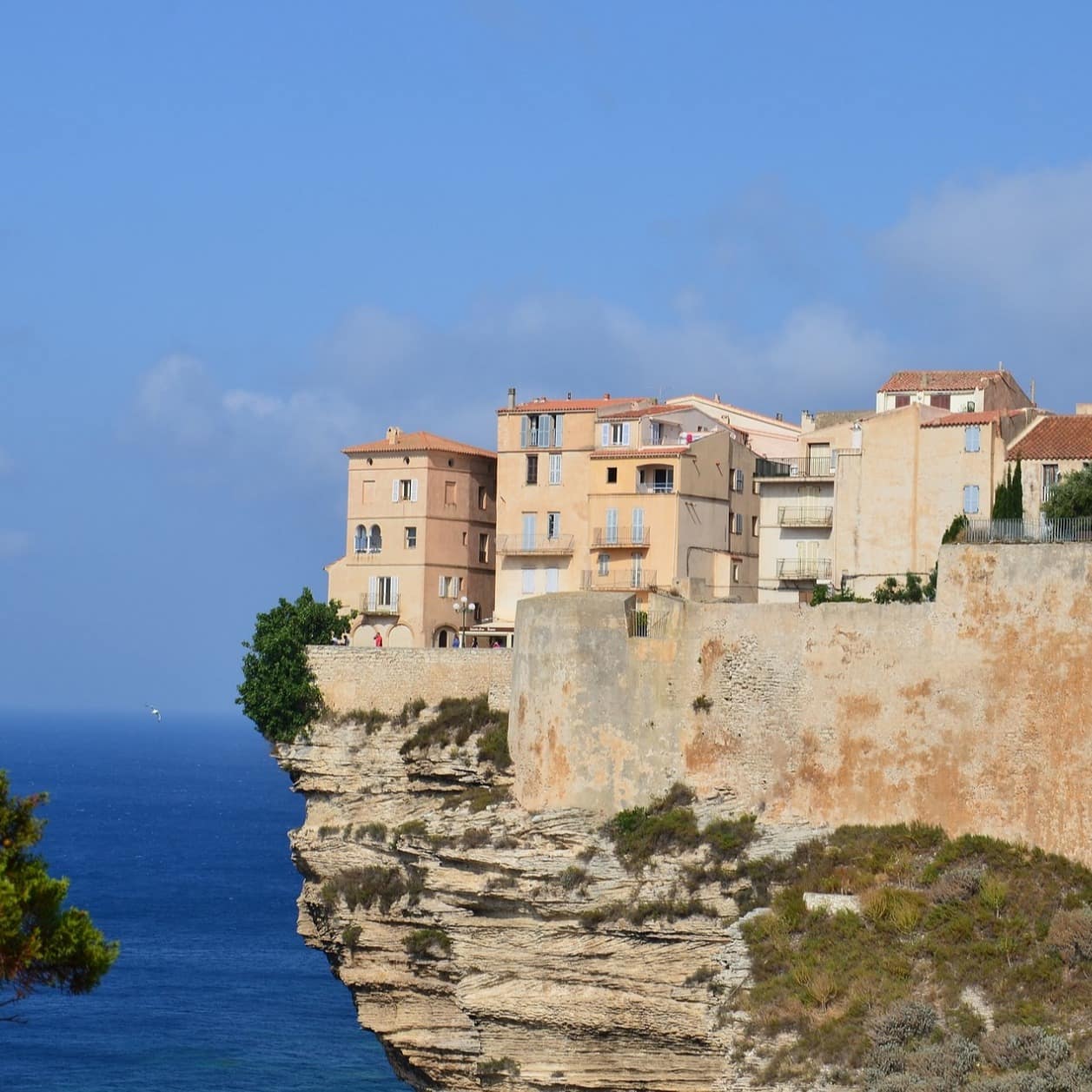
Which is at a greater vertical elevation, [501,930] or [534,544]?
[534,544]

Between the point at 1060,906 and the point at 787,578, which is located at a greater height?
the point at 787,578

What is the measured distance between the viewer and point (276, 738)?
52969 millimetres

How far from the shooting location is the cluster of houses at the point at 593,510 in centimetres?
5566

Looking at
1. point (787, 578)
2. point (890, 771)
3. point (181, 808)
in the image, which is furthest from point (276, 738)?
point (181, 808)

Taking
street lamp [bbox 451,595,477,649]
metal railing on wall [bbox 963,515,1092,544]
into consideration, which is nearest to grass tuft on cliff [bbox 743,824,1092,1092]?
metal railing on wall [bbox 963,515,1092,544]

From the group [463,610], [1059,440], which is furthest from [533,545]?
[1059,440]

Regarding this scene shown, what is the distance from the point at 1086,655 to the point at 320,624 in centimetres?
2134

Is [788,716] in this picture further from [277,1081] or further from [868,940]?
[277,1081]

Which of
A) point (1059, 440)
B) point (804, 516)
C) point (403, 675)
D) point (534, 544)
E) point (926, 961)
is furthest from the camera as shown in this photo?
point (804, 516)

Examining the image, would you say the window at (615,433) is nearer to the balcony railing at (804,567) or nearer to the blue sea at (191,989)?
the balcony railing at (804,567)

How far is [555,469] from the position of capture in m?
57.1

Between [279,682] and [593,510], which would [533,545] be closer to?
[593,510]

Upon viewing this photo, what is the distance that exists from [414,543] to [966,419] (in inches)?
590

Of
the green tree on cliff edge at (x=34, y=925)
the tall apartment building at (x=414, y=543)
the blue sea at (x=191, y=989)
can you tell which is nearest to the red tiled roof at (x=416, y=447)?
the tall apartment building at (x=414, y=543)
